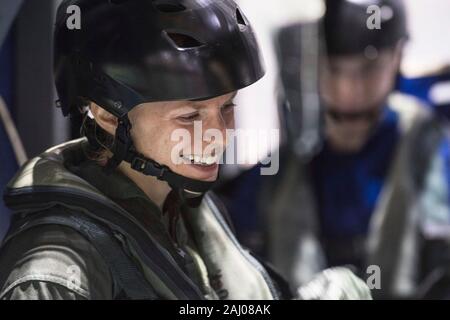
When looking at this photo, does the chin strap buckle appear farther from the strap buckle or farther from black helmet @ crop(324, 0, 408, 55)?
black helmet @ crop(324, 0, 408, 55)

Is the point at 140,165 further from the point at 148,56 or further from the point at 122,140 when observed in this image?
the point at 148,56

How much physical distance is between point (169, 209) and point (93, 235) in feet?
0.67

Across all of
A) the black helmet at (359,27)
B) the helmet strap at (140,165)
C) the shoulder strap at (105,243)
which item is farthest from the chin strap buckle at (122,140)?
the black helmet at (359,27)

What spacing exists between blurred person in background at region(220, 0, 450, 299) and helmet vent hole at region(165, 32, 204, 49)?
4.87 ft

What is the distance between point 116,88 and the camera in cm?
140

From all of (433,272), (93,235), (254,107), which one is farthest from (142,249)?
(433,272)

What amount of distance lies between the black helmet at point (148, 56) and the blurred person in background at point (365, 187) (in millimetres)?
1469

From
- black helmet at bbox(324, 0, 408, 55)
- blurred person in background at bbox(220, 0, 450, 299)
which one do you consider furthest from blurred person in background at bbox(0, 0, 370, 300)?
blurred person in background at bbox(220, 0, 450, 299)

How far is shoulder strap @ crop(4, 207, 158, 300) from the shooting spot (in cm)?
133

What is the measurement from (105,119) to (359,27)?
1.39 metres

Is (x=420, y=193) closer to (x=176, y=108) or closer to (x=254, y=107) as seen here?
(x=254, y=107)

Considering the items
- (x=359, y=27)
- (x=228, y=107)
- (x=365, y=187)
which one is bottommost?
(x=365, y=187)

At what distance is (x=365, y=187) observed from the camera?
3.01m

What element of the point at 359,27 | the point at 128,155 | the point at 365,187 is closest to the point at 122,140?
the point at 128,155
